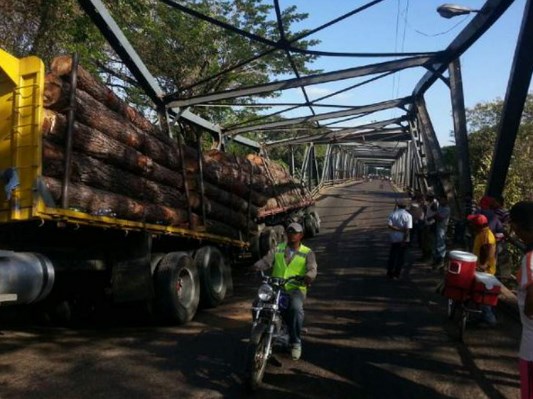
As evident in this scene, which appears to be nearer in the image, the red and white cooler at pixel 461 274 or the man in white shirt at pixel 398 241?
the red and white cooler at pixel 461 274

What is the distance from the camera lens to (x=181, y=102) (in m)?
14.3

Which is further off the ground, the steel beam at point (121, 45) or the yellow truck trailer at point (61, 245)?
the steel beam at point (121, 45)

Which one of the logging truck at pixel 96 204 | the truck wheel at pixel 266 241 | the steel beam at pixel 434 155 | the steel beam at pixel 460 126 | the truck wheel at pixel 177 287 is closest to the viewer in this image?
the logging truck at pixel 96 204

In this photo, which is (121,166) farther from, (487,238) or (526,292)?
(526,292)

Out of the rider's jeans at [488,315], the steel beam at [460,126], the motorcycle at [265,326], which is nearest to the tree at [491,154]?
the steel beam at [460,126]

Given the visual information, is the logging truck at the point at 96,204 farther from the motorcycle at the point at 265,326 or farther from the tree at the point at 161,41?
the tree at the point at 161,41

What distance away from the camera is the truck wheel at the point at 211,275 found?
8.48 metres

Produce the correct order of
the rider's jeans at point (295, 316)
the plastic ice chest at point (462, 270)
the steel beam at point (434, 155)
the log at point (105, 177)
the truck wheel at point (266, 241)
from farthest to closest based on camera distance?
the steel beam at point (434, 155) → the truck wheel at point (266, 241) → the plastic ice chest at point (462, 270) → the rider's jeans at point (295, 316) → the log at point (105, 177)

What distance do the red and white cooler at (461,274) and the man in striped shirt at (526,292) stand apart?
3.61 metres

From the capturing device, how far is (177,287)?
24.3ft

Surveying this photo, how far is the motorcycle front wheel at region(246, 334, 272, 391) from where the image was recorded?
475 centimetres

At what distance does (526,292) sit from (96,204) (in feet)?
14.5

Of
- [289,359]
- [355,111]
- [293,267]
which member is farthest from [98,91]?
[355,111]

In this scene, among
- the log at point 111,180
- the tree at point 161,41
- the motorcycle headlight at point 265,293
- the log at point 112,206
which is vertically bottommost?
the motorcycle headlight at point 265,293
